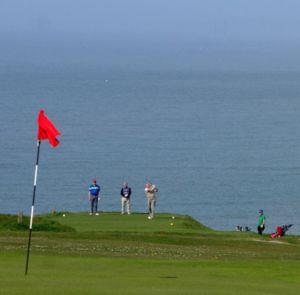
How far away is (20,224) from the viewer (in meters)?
39.5

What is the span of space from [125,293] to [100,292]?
40 cm

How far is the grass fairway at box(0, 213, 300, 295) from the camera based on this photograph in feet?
71.0

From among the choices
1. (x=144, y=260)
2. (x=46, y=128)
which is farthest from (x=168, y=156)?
(x=46, y=128)

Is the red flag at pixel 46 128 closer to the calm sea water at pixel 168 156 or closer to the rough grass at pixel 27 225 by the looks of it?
the rough grass at pixel 27 225

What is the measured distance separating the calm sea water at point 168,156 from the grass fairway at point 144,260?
98.2 ft

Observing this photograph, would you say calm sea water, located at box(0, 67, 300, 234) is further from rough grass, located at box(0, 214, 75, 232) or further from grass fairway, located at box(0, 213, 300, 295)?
grass fairway, located at box(0, 213, 300, 295)

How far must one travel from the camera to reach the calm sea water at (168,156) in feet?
270

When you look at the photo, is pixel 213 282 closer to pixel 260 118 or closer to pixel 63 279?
pixel 63 279

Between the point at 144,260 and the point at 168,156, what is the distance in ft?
275

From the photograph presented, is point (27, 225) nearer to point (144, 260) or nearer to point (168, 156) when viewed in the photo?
point (144, 260)

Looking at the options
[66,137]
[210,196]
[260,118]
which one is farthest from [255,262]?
[260,118]

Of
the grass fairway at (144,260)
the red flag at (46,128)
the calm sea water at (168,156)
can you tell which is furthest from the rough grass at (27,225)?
the calm sea water at (168,156)

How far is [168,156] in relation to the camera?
111125 millimetres

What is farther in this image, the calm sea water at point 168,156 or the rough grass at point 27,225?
the calm sea water at point 168,156
